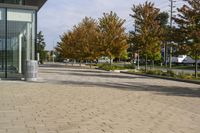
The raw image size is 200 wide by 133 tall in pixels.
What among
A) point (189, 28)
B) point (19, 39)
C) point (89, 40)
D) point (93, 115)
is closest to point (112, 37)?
point (89, 40)

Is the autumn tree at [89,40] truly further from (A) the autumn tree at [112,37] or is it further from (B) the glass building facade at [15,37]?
(B) the glass building facade at [15,37]

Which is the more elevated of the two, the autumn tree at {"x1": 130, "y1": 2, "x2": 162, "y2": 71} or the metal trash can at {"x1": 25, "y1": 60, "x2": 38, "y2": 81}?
the autumn tree at {"x1": 130, "y1": 2, "x2": 162, "y2": 71}

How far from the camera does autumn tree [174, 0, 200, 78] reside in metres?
32.0

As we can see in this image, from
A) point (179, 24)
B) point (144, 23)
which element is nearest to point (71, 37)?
point (144, 23)

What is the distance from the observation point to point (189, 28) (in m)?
32.2

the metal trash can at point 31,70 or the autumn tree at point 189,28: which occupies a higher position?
the autumn tree at point 189,28

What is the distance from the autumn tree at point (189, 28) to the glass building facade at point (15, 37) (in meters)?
12.1

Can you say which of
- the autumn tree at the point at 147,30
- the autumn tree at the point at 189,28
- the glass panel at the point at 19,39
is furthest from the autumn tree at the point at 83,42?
the glass panel at the point at 19,39

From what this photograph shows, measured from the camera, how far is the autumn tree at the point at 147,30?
42.8m

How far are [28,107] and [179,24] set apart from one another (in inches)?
878

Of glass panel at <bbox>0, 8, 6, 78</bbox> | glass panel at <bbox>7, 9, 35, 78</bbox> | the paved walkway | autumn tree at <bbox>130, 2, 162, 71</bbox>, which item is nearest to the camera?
the paved walkway

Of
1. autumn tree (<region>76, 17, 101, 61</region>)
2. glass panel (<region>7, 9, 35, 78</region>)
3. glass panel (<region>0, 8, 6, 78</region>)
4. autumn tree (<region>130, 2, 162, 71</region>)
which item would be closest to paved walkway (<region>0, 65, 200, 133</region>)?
glass panel (<region>0, 8, 6, 78</region>)

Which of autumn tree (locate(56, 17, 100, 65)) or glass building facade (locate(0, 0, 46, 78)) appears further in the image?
autumn tree (locate(56, 17, 100, 65))

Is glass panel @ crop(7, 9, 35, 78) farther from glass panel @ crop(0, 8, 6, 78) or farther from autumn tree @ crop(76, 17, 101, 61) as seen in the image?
autumn tree @ crop(76, 17, 101, 61)
